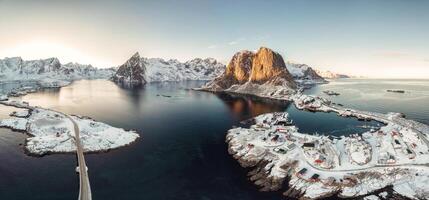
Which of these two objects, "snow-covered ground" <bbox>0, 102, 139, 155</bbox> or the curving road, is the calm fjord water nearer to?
the curving road

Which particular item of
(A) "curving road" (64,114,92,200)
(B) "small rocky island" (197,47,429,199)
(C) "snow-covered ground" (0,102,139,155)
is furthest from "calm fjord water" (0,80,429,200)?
(B) "small rocky island" (197,47,429,199)

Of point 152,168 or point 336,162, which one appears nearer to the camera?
point 336,162

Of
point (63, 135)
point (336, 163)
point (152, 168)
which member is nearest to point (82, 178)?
point (152, 168)

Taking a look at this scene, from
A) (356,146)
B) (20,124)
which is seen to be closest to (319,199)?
(356,146)

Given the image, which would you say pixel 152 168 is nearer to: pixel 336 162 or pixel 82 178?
pixel 82 178

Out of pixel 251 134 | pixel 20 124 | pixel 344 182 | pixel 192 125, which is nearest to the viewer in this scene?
pixel 344 182

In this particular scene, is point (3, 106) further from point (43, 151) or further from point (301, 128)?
point (301, 128)
